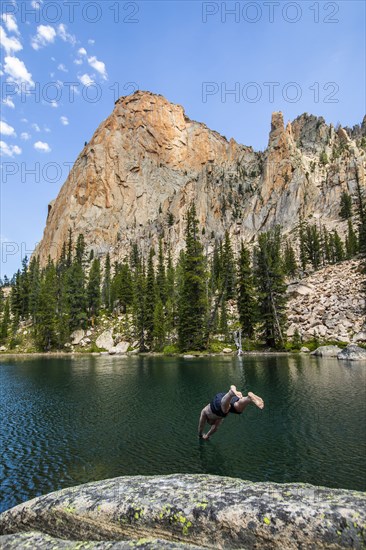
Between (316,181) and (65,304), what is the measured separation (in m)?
144

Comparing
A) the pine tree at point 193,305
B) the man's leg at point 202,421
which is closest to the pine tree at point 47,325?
the pine tree at point 193,305

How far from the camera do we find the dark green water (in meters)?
14.4

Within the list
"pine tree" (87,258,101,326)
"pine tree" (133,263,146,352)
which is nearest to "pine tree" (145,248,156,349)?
"pine tree" (133,263,146,352)

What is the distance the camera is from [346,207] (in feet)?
474

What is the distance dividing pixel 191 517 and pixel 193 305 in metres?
68.5

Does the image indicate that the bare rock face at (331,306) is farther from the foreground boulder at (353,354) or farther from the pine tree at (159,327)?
the pine tree at (159,327)

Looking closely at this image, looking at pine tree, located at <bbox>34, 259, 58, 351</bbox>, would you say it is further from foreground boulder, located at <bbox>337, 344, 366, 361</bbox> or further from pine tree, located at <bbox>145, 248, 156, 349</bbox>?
foreground boulder, located at <bbox>337, 344, 366, 361</bbox>

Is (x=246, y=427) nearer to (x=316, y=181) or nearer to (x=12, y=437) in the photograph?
(x=12, y=437)

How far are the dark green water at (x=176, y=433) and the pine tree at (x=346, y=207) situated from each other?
410ft

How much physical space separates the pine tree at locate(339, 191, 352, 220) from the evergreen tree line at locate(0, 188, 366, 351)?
44 cm

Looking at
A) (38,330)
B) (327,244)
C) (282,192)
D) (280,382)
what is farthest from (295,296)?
(282,192)

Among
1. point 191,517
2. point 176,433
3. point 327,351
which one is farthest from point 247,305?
point 191,517

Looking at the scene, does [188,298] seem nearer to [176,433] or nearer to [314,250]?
[176,433]

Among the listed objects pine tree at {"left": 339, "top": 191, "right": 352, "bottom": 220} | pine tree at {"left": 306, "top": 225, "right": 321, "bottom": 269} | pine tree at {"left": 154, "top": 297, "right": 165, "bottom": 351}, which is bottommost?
pine tree at {"left": 154, "top": 297, "right": 165, "bottom": 351}
